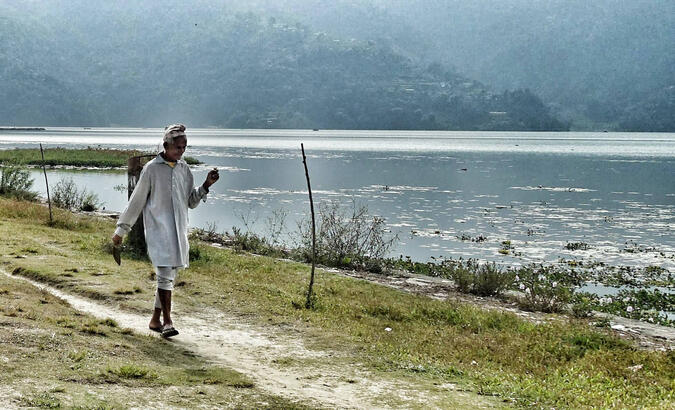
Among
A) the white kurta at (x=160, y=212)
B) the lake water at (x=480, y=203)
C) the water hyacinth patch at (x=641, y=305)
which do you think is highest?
the white kurta at (x=160, y=212)

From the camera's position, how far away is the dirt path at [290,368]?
7.28 m

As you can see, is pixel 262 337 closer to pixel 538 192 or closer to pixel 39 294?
pixel 39 294

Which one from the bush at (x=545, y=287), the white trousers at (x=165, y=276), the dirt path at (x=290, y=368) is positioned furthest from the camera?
the bush at (x=545, y=287)

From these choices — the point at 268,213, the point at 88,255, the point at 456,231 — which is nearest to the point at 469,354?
the point at 88,255

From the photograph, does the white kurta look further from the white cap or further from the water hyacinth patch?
the water hyacinth patch

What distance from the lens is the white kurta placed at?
336 inches

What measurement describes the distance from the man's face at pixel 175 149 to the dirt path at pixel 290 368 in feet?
7.92

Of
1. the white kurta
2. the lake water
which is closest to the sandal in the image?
the white kurta

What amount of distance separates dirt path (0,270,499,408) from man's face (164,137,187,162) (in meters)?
2.42

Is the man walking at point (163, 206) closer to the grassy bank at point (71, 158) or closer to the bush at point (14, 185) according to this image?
the bush at point (14, 185)

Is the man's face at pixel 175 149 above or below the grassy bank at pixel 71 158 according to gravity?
above

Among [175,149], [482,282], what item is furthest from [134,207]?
[482,282]

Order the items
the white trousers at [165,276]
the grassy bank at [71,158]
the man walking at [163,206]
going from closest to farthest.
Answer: the man walking at [163,206] < the white trousers at [165,276] < the grassy bank at [71,158]

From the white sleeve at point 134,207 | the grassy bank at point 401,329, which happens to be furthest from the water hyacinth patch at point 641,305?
the white sleeve at point 134,207
